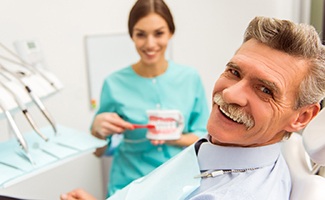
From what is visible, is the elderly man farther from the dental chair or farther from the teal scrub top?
the teal scrub top

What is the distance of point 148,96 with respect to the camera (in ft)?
5.07

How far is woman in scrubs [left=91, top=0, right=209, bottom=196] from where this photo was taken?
1.48 m

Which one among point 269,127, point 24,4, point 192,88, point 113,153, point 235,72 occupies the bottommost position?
point 113,153

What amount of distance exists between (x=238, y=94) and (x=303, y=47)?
175 millimetres

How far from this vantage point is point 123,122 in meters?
1.39

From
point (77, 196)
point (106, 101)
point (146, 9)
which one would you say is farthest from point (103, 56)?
point (77, 196)

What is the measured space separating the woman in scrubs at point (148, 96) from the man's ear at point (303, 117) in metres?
0.59

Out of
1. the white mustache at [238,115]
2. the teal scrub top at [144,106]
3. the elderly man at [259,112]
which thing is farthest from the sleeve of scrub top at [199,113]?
the white mustache at [238,115]

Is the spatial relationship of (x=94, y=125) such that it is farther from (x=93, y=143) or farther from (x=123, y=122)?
(x=93, y=143)

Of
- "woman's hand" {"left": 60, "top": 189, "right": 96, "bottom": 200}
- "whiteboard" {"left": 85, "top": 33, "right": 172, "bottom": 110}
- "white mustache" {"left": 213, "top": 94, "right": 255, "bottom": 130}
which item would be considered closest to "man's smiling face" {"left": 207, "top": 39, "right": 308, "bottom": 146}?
"white mustache" {"left": 213, "top": 94, "right": 255, "bottom": 130}

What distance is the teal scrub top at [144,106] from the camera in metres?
1.52

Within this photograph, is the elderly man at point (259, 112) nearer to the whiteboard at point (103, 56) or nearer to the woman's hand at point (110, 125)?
the woman's hand at point (110, 125)

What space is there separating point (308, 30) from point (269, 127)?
0.24 meters

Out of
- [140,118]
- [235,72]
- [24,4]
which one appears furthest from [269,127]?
[24,4]
